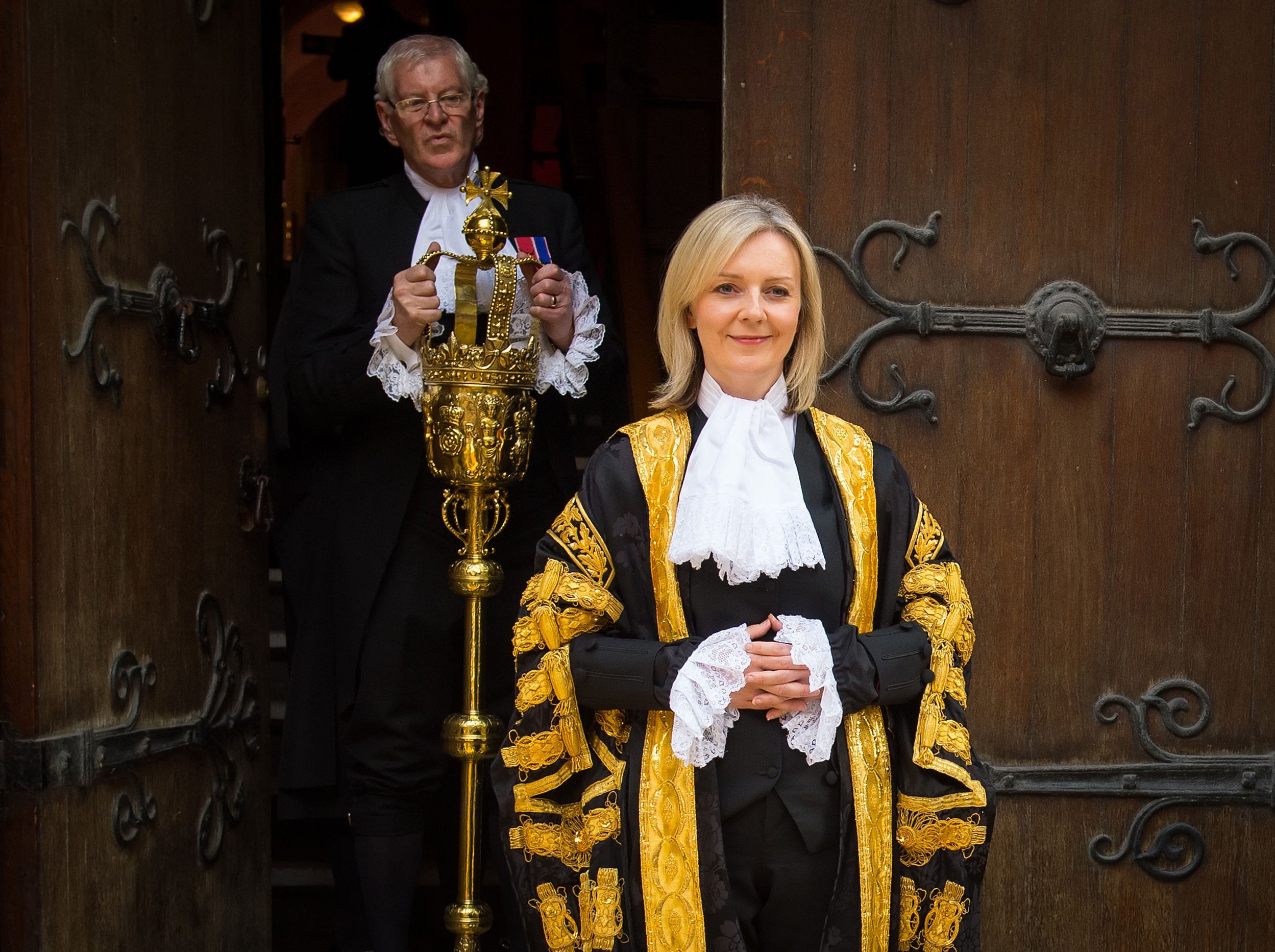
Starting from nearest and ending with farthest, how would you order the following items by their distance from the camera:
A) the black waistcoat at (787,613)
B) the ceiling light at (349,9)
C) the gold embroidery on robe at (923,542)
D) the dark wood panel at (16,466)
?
the black waistcoat at (787,613) < the gold embroidery on robe at (923,542) < the dark wood panel at (16,466) < the ceiling light at (349,9)

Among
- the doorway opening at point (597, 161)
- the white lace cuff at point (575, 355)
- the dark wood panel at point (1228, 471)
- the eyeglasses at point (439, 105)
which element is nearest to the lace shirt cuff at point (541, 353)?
the white lace cuff at point (575, 355)

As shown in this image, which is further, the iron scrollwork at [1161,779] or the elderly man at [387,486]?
the iron scrollwork at [1161,779]

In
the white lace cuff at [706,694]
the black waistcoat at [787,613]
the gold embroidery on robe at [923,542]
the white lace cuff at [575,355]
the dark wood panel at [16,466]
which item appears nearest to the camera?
the white lace cuff at [706,694]

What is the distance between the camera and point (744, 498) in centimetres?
189

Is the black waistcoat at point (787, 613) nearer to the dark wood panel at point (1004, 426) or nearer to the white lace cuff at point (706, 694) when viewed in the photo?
the white lace cuff at point (706, 694)

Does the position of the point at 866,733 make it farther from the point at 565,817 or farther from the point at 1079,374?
the point at 1079,374

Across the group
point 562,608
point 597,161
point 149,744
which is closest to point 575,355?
point 562,608

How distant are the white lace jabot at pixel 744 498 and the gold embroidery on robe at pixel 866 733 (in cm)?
6

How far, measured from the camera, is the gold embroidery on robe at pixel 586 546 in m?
1.96

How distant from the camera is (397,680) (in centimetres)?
264

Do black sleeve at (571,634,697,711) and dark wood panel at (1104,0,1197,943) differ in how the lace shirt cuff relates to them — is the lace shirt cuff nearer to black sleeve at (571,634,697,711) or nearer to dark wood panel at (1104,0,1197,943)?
black sleeve at (571,634,697,711)

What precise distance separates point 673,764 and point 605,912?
22 centimetres

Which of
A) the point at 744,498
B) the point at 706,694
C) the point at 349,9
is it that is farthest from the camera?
the point at 349,9

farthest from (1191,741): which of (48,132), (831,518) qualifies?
(48,132)
